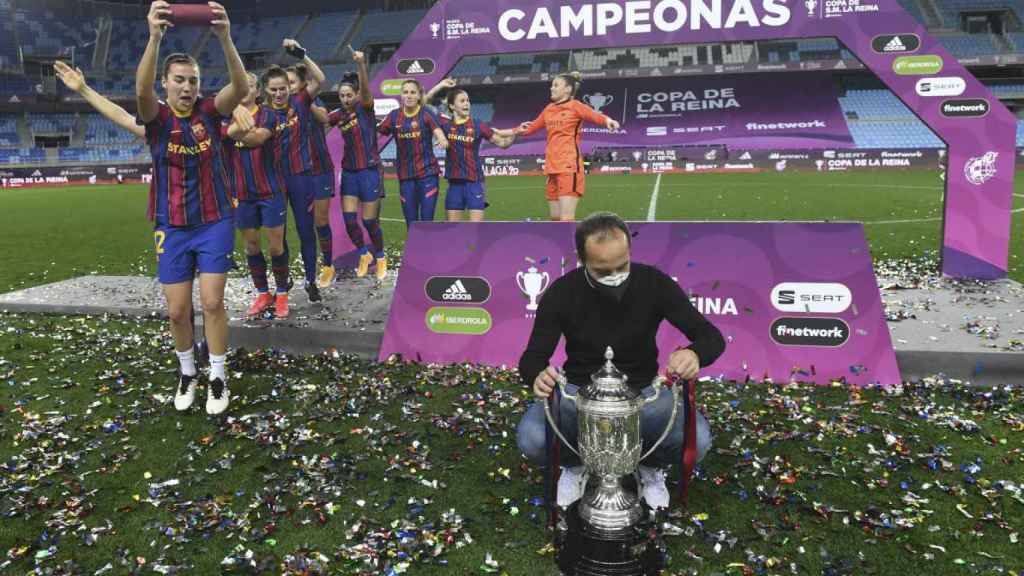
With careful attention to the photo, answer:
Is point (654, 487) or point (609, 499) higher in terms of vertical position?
point (609, 499)

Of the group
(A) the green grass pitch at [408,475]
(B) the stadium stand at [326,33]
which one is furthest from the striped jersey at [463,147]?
(B) the stadium stand at [326,33]

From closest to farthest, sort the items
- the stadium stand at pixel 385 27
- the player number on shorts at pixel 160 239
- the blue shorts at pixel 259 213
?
1. the player number on shorts at pixel 160 239
2. the blue shorts at pixel 259 213
3. the stadium stand at pixel 385 27

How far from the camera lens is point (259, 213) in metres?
6.21

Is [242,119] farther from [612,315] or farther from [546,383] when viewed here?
[546,383]

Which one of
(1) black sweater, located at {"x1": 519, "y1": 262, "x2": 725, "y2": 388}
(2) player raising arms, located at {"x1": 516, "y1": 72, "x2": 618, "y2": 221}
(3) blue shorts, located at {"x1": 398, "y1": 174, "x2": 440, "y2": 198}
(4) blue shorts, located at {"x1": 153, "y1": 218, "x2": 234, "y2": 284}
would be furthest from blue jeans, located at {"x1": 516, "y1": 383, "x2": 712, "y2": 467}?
(3) blue shorts, located at {"x1": 398, "y1": 174, "x2": 440, "y2": 198}

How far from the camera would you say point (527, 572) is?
262 centimetres

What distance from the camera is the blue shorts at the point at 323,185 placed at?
23.1 ft

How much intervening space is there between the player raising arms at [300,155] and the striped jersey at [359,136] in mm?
792

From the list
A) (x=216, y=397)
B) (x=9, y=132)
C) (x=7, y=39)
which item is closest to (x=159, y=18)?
(x=216, y=397)

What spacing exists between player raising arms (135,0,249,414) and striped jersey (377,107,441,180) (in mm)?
3416

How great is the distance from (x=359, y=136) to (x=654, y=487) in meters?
5.68

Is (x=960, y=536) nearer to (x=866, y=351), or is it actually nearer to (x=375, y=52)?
(x=866, y=351)

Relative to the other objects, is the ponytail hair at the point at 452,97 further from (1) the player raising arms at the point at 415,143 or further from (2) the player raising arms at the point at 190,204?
(2) the player raising arms at the point at 190,204

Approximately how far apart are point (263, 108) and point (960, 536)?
Result: 6.01m
